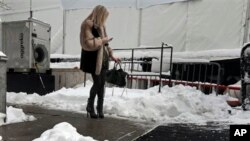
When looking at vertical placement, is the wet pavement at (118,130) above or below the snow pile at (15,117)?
below

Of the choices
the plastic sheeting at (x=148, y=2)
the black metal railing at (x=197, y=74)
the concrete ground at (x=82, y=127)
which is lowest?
the concrete ground at (x=82, y=127)

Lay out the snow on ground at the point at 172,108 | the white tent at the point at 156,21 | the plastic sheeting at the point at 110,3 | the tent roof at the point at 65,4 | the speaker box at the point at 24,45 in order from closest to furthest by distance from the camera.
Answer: the snow on ground at the point at 172,108
the speaker box at the point at 24,45
the white tent at the point at 156,21
the plastic sheeting at the point at 110,3
the tent roof at the point at 65,4

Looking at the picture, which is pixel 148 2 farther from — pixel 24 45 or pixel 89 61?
pixel 89 61

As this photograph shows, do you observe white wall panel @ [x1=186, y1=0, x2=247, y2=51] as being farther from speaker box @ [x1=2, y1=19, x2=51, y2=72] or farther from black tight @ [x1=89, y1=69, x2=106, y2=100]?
black tight @ [x1=89, y1=69, x2=106, y2=100]

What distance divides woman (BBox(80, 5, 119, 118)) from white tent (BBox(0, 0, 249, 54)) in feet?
18.9

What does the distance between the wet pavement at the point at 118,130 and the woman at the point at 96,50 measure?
0.52 metres

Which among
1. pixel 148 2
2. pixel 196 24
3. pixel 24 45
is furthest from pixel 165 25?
pixel 24 45

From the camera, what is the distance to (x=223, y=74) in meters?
9.82

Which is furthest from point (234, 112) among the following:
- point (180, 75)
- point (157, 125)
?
point (180, 75)

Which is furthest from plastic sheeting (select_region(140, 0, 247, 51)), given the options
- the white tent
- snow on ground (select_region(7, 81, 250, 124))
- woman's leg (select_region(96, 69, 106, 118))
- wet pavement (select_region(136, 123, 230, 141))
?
woman's leg (select_region(96, 69, 106, 118))

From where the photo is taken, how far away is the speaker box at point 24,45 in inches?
364

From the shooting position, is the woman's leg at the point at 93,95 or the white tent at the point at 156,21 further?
→ the white tent at the point at 156,21

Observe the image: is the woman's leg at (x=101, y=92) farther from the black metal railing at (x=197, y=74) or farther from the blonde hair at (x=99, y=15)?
the black metal railing at (x=197, y=74)

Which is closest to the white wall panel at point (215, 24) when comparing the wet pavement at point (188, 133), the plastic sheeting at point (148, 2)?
the plastic sheeting at point (148, 2)
